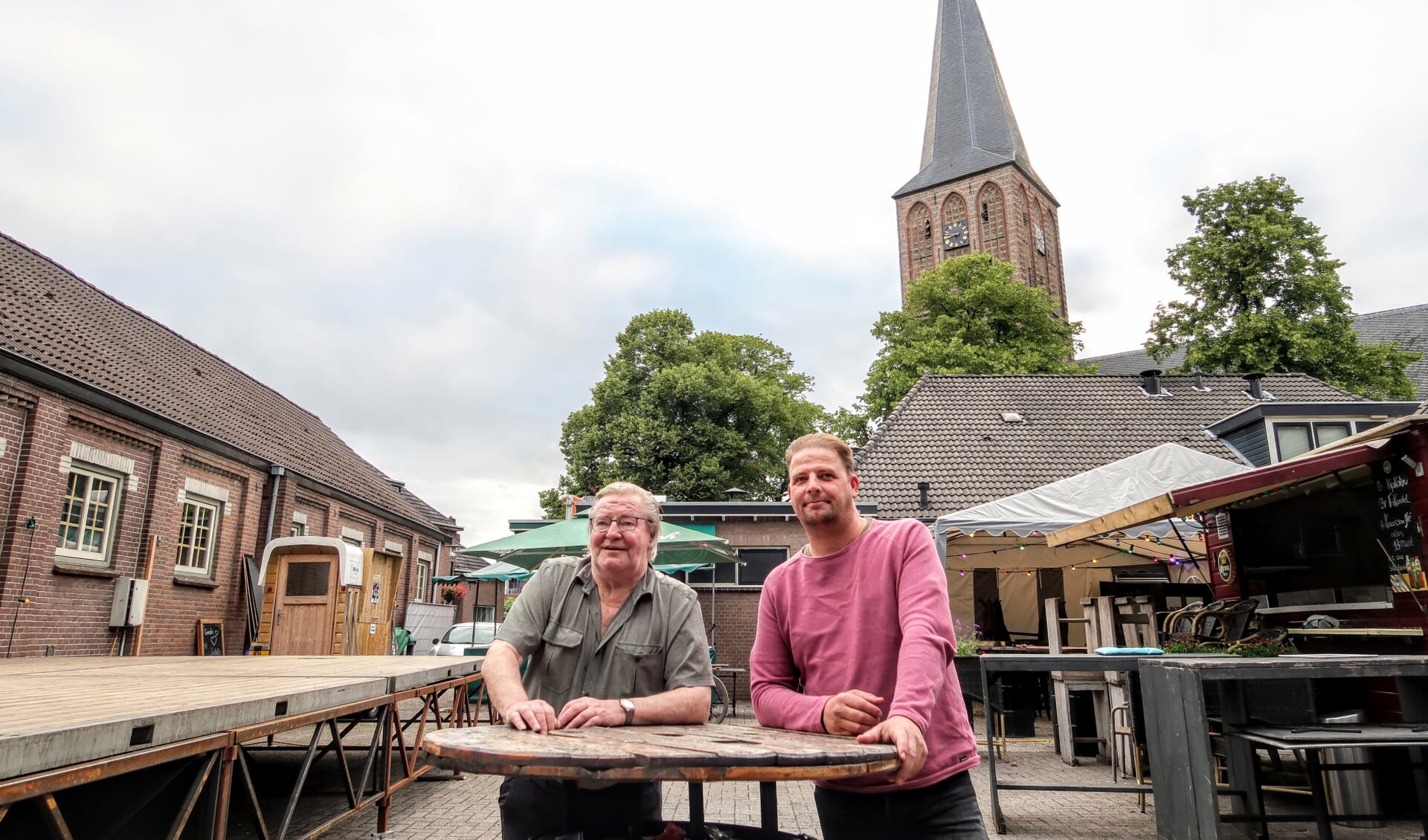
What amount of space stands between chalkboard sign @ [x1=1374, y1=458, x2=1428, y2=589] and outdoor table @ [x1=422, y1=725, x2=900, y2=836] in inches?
270

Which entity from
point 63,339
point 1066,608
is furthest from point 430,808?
point 1066,608

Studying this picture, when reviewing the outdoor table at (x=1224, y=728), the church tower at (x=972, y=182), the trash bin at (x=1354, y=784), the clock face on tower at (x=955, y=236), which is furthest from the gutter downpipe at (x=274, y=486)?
the clock face on tower at (x=955, y=236)

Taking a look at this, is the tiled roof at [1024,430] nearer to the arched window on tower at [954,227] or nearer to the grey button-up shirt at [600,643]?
the grey button-up shirt at [600,643]

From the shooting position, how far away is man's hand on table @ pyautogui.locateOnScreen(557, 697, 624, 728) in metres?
2.36

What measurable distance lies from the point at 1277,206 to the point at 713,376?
19.3 m

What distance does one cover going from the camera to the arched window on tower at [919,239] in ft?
163

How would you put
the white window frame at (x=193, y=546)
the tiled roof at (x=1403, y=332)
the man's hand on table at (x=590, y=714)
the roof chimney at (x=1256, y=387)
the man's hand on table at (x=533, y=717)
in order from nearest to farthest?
the man's hand on table at (x=533, y=717)
the man's hand on table at (x=590, y=714)
the white window frame at (x=193, y=546)
the roof chimney at (x=1256, y=387)
the tiled roof at (x=1403, y=332)

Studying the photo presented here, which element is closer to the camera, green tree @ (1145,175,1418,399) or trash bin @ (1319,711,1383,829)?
trash bin @ (1319,711,1383,829)

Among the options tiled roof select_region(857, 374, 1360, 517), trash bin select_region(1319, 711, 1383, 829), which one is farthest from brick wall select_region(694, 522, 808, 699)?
trash bin select_region(1319, 711, 1383, 829)

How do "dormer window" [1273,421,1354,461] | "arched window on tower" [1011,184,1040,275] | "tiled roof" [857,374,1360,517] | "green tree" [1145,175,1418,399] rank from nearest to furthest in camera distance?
"dormer window" [1273,421,1354,461]
"tiled roof" [857,374,1360,517]
"green tree" [1145,175,1418,399]
"arched window on tower" [1011,184,1040,275]

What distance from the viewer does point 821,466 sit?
94.1 inches

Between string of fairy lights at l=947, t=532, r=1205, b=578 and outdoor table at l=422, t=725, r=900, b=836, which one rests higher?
string of fairy lights at l=947, t=532, r=1205, b=578

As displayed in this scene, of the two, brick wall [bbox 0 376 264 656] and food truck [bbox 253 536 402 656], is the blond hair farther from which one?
food truck [bbox 253 536 402 656]

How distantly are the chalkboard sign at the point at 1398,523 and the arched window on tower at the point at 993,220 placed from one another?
138 ft
